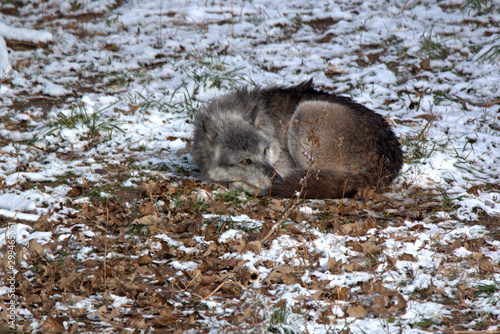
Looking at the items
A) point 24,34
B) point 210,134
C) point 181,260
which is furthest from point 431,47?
point 24,34

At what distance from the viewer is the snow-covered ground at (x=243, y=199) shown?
3.05m

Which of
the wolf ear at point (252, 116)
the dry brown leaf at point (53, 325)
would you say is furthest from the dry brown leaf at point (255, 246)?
the wolf ear at point (252, 116)

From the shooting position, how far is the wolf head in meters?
4.93

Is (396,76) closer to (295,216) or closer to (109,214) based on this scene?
(295,216)

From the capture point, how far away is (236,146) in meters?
5.02

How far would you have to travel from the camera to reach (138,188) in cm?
510

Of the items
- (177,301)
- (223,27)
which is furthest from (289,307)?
(223,27)

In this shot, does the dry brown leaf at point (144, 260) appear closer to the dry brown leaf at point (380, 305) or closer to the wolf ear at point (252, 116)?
the dry brown leaf at point (380, 305)

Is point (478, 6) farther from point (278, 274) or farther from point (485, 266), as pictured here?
point (278, 274)

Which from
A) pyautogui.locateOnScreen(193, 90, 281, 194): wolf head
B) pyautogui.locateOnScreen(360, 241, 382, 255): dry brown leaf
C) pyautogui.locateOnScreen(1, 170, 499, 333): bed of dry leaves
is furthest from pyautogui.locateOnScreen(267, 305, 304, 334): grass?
pyautogui.locateOnScreen(193, 90, 281, 194): wolf head

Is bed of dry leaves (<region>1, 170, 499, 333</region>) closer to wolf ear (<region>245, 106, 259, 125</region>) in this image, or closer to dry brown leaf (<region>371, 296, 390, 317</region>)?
dry brown leaf (<region>371, 296, 390, 317</region>)

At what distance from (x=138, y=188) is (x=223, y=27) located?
6290 mm

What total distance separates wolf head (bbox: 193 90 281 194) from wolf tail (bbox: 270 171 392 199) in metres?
0.20

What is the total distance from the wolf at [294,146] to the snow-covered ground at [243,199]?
1.04 ft
